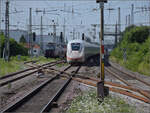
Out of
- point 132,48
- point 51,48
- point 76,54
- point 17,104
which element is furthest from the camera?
point 51,48

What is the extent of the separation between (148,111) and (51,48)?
3746 cm

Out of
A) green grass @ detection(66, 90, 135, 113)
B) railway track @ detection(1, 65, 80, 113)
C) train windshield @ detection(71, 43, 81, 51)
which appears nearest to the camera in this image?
green grass @ detection(66, 90, 135, 113)

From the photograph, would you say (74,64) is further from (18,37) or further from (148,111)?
(18,37)

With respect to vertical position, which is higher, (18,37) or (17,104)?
(18,37)

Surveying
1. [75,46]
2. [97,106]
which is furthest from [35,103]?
[75,46]

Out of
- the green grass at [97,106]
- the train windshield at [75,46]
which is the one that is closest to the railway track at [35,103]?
the green grass at [97,106]

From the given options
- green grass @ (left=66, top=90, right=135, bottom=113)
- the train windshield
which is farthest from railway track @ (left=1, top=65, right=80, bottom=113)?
the train windshield

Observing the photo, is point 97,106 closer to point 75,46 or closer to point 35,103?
point 35,103

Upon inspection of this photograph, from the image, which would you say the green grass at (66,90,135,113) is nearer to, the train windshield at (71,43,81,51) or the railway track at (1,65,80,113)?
the railway track at (1,65,80,113)

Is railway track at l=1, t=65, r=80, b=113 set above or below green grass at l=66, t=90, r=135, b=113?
below

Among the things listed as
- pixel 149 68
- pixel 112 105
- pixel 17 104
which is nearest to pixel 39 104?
pixel 17 104

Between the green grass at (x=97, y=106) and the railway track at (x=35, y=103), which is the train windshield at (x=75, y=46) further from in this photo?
the green grass at (x=97, y=106)

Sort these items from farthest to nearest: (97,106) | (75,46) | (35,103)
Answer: (75,46), (35,103), (97,106)

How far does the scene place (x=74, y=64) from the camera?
112 feet
